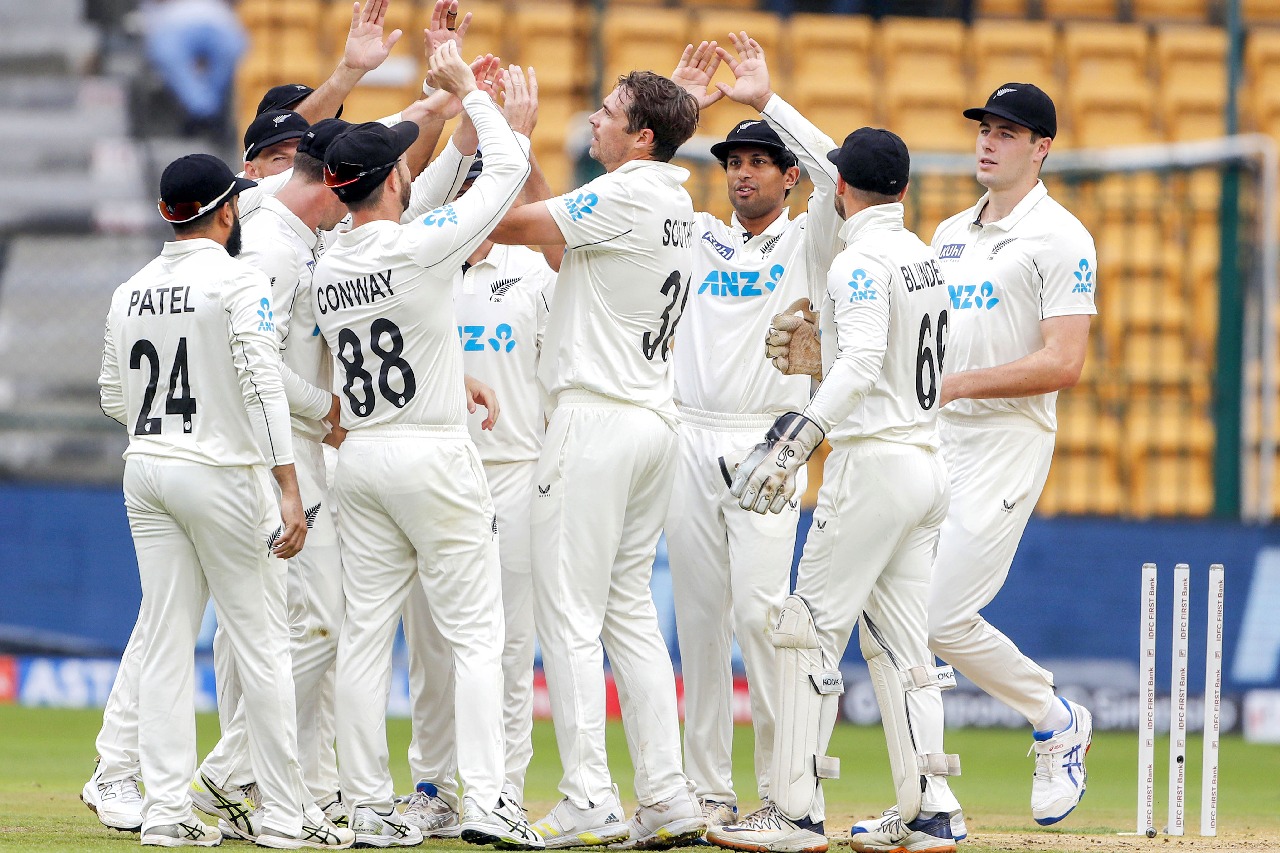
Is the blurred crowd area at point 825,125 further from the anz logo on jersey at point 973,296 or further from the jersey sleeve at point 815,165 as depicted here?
the jersey sleeve at point 815,165

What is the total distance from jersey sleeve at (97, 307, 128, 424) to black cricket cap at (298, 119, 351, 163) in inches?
37.2

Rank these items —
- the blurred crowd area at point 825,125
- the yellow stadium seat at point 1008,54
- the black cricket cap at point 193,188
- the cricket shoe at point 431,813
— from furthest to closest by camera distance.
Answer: the yellow stadium seat at point 1008,54 → the blurred crowd area at point 825,125 → the cricket shoe at point 431,813 → the black cricket cap at point 193,188

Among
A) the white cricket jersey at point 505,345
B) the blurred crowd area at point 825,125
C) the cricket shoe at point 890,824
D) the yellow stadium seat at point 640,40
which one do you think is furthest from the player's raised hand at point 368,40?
the yellow stadium seat at point 640,40

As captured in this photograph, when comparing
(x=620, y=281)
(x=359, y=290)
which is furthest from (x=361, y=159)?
(x=620, y=281)

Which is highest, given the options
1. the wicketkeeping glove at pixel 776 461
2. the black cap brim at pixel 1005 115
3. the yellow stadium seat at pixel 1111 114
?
the yellow stadium seat at pixel 1111 114

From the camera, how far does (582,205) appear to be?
5836 mm

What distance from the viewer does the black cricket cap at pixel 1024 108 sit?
6.71 m

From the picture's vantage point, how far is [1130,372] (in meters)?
12.4

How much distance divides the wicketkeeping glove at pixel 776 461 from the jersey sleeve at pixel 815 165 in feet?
3.69

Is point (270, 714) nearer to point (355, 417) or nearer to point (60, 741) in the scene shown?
Result: point (355, 417)

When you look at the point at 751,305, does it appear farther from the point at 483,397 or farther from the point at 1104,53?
the point at 1104,53

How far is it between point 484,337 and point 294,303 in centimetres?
90

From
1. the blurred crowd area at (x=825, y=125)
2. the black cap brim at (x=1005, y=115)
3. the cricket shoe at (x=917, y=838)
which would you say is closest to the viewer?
the cricket shoe at (x=917, y=838)

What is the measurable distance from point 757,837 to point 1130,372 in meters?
7.61
